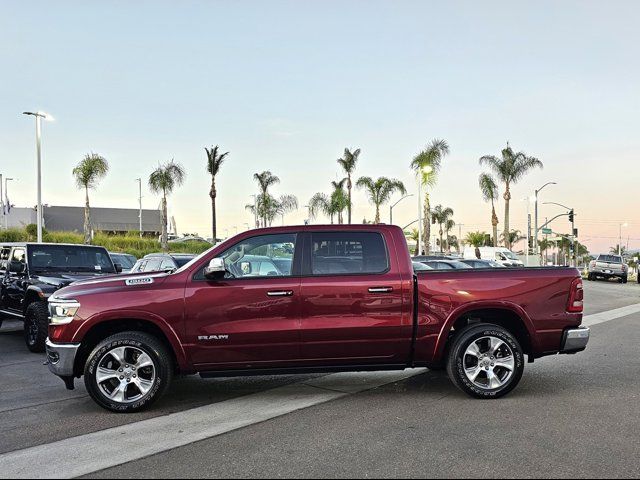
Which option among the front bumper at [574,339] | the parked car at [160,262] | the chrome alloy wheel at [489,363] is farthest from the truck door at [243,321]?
the parked car at [160,262]

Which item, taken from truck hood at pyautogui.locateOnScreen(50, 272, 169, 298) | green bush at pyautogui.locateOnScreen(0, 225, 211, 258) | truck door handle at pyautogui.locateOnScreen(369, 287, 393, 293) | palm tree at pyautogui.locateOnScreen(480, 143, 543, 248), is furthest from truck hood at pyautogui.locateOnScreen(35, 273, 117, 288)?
palm tree at pyautogui.locateOnScreen(480, 143, 543, 248)

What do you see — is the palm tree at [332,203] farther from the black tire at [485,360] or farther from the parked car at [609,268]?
the black tire at [485,360]

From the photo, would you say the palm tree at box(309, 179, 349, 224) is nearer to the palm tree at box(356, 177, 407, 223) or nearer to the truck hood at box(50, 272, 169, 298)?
the palm tree at box(356, 177, 407, 223)

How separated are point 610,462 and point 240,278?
3.59 m

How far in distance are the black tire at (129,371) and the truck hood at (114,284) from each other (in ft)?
1.56

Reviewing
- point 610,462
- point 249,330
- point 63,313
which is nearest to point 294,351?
point 249,330

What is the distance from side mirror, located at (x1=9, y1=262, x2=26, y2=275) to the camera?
10492mm

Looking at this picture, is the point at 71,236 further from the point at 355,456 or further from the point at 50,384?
the point at 355,456

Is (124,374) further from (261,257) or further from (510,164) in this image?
(510,164)

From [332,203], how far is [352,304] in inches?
2132

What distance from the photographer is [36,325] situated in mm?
9516

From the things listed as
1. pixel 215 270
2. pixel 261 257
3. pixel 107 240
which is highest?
pixel 107 240

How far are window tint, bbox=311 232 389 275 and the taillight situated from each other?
6.83 feet

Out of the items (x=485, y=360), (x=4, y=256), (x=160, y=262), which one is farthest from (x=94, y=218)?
(x=485, y=360)
